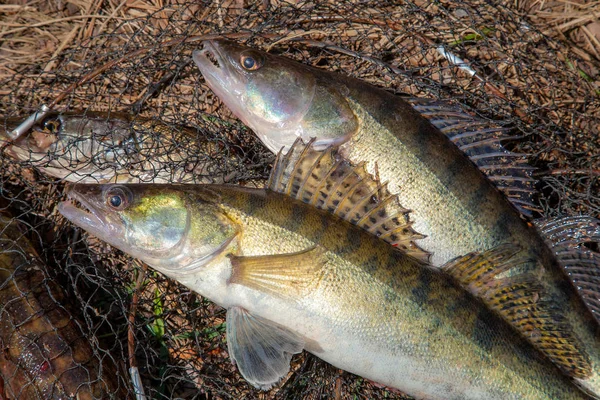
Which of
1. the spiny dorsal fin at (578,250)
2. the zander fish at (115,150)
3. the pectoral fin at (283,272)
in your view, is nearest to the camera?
the pectoral fin at (283,272)

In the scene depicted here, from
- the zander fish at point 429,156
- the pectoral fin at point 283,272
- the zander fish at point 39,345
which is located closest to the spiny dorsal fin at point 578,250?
the zander fish at point 429,156

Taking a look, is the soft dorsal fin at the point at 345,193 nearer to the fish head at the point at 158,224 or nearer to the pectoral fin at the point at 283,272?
the pectoral fin at the point at 283,272

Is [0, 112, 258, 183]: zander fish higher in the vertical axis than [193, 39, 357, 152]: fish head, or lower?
lower

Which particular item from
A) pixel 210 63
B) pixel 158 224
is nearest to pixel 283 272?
pixel 158 224

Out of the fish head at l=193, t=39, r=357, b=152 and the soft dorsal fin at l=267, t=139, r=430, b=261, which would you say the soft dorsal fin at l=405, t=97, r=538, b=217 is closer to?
the fish head at l=193, t=39, r=357, b=152

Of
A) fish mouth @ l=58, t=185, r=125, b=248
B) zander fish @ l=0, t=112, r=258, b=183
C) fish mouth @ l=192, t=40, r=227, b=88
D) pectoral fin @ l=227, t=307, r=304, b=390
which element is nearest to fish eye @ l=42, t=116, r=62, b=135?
zander fish @ l=0, t=112, r=258, b=183

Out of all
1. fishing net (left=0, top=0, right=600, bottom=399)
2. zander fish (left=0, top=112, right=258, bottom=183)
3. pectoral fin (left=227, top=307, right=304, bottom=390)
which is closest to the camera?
pectoral fin (left=227, top=307, right=304, bottom=390)
